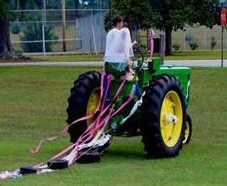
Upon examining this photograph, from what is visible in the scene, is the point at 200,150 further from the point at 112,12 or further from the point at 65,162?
the point at 112,12

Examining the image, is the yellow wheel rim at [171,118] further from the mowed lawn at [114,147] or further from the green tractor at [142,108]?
the mowed lawn at [114,147]

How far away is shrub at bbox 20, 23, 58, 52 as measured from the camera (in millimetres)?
50938

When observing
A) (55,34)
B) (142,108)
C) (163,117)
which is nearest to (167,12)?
(55,34)

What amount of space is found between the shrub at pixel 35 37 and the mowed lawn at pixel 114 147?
→ 26035 millimetres

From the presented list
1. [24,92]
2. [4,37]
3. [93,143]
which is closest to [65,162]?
[93,143]

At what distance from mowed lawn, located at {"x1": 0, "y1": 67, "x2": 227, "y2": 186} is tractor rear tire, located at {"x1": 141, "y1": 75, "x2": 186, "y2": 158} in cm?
22

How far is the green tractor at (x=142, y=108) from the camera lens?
11.5 metres

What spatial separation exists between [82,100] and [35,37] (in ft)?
129

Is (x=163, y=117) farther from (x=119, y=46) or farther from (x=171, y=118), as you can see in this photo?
(x=119, y=46)

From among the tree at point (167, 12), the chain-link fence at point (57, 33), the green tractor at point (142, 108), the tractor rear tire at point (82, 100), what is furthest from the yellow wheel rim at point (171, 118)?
the tree at point (167, 12)

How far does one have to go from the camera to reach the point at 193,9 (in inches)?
1992

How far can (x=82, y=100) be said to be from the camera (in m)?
12.4

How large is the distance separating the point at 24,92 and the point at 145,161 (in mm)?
12608

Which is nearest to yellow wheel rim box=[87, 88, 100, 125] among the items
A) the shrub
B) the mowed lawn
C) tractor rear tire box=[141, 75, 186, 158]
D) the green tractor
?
the green tractor
